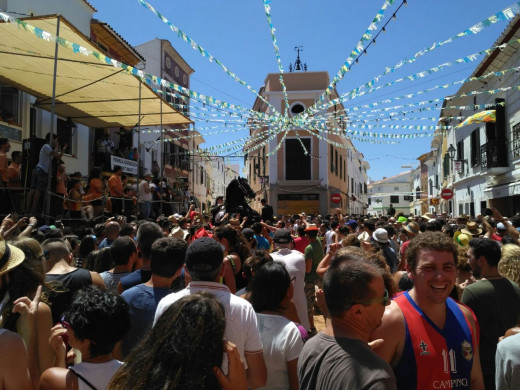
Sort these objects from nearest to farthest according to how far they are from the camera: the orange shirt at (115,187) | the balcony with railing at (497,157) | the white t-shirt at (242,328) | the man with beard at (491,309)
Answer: the white t-shirt at (242,328)
the man with beard at (491,309)
the orange shirt at (115,187)
the balcony with railing at (497,157)

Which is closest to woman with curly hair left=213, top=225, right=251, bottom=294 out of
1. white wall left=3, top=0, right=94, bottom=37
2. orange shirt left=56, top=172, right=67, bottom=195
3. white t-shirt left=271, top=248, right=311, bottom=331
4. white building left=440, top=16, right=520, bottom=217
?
white t-shirt left=271, top=248, right=311, bottom=331

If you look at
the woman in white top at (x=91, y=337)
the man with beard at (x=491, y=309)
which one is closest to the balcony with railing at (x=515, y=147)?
the man with beard at (x=491, y=309)

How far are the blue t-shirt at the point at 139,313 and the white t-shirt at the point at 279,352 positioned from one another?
89 cm

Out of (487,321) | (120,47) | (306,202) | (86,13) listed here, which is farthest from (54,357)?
(306,202)

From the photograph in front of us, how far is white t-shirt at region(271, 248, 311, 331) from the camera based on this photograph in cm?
493

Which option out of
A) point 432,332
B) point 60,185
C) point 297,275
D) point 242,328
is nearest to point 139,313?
point 242,328

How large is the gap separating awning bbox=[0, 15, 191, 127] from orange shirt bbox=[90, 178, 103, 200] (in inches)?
92.6

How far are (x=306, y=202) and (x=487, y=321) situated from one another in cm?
2800

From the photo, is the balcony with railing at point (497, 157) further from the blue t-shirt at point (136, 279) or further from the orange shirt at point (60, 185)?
the blue t-shirt at point (136, 279)

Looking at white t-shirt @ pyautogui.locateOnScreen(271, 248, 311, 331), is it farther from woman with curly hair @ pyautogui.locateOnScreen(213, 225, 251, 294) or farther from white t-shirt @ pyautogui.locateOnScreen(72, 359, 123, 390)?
white t-shirt @ pyautogui.locateOnScreen(72, 359, 123, 390)

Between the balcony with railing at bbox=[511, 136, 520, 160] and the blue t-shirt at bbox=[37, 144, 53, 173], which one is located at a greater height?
the balcony with railing at bbox=[511, 136, 520, 160]

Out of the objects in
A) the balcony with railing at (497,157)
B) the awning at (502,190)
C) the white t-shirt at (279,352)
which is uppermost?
the balcony with railing at (497,157)

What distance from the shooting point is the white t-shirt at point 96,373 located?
2059mm

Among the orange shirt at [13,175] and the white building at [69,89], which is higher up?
the white building at [69,89]
